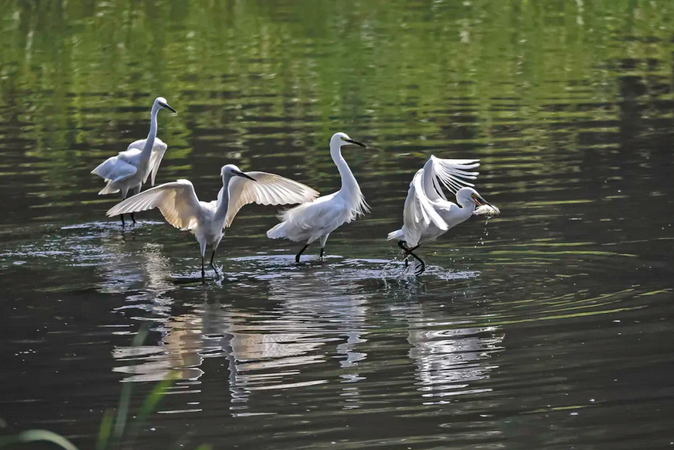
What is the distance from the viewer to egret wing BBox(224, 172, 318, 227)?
13.2 m

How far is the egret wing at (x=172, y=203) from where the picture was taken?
483 inches

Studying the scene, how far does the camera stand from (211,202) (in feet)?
42.4

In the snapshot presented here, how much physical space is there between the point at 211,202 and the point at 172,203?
0.43m

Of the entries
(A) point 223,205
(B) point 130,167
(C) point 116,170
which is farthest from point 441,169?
(C) point 116,170

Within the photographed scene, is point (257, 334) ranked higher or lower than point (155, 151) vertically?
lower

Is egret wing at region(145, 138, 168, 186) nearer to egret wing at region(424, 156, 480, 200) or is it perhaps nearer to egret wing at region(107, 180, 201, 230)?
egret wing at region(107, 180, 201, 230)

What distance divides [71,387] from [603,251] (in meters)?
5.65

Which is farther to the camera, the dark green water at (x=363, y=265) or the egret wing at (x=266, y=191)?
the egret wing at (x=266, y=191)

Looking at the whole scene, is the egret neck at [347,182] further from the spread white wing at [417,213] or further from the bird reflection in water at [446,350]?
the bird reflection in water at [446,350]

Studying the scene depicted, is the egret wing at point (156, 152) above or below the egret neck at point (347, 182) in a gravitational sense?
above

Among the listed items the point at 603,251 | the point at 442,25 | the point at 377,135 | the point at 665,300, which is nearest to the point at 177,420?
the point at 665,300

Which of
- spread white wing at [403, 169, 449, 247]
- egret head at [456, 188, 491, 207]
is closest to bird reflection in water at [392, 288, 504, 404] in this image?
spread white wing at [403, 169, 449, 247]

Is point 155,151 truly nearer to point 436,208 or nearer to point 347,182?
point 347,182

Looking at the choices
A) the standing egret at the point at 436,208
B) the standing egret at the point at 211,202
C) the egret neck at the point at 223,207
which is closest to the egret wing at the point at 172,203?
the standing egret at the point at 211,202
